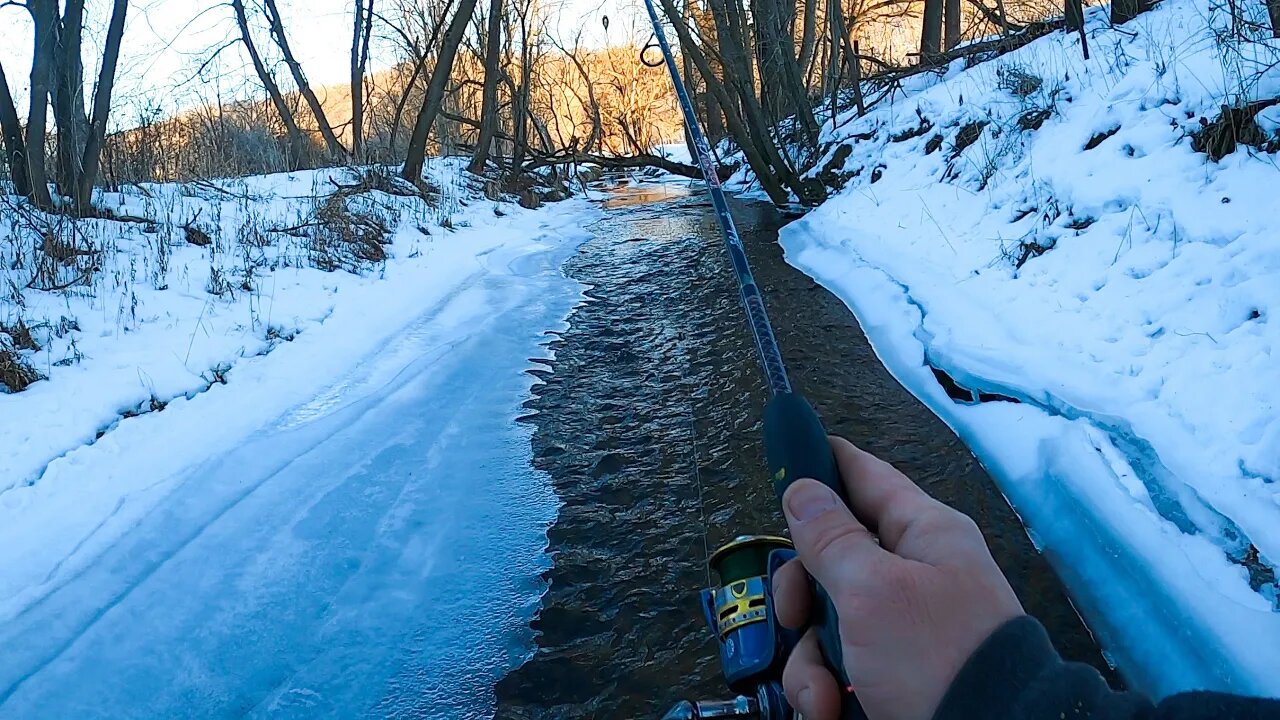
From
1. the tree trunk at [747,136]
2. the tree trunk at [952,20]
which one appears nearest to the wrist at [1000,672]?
the tree trunk at [747,136]

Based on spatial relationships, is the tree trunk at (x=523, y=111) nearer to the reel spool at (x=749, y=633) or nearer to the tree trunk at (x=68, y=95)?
the tree trunk at (x=68, y=95)

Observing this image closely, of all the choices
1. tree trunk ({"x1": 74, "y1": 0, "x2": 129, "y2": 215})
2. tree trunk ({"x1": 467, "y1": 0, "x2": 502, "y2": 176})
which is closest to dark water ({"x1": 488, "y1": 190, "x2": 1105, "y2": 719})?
tree trunk ({"x1": 74, "y1": 0, "x2": 129, "y2": 215})

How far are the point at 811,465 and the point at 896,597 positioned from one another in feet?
0.87

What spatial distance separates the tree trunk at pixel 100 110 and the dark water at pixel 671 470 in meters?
3.89

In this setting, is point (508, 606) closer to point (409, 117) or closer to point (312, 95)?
point (312, 95)

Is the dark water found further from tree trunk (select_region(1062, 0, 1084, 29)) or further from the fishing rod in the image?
tree trunk (select_region(1062, 0, 1084, 29))

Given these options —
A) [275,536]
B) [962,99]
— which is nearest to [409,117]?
[962,99]

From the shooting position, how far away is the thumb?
883 mm

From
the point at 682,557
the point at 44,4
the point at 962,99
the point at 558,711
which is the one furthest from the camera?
the point at 962,99

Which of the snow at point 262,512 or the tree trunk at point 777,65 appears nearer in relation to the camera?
the snow at point 262,512

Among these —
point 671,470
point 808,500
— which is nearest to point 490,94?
point 671,470

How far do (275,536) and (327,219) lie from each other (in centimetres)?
524

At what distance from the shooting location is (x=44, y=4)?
6.26 m

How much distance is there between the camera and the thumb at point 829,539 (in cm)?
88
